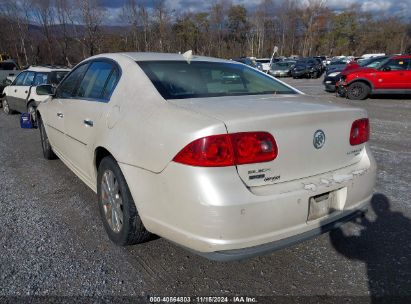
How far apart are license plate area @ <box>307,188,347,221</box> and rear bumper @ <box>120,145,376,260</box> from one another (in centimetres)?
3

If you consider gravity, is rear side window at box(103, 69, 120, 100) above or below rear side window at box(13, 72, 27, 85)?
above

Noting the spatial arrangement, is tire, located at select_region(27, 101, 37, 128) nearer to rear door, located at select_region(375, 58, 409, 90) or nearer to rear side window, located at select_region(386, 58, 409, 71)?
rear door, located at select_region(375, 58, 409, 90)

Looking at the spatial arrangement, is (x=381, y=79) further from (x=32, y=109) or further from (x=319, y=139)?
(x=319, y=139)

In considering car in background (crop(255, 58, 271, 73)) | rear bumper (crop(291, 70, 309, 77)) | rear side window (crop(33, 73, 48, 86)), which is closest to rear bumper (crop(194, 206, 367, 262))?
rear side window (crop(33, 73, 48, 86))

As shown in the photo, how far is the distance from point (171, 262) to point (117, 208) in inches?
23.6

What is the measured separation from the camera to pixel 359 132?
2650 millimetres

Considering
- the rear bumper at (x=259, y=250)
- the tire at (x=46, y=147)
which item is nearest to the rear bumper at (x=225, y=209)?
the rear bumper at (x=259, y=250)

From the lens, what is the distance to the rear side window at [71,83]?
3877 mm

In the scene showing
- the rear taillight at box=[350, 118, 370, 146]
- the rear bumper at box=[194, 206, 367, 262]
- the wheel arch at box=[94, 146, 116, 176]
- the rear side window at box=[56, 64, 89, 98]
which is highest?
the rear side window at box=[56, 64, 89, 98]

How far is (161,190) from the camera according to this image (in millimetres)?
2201

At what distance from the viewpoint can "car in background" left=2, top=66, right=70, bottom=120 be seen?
8727 mm

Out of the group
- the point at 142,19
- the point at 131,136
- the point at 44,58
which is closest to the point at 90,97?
the point at 131,136

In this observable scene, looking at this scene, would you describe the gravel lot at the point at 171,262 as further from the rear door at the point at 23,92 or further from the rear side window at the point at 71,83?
the rear door at the point at 23,92

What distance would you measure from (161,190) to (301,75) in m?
28.8
